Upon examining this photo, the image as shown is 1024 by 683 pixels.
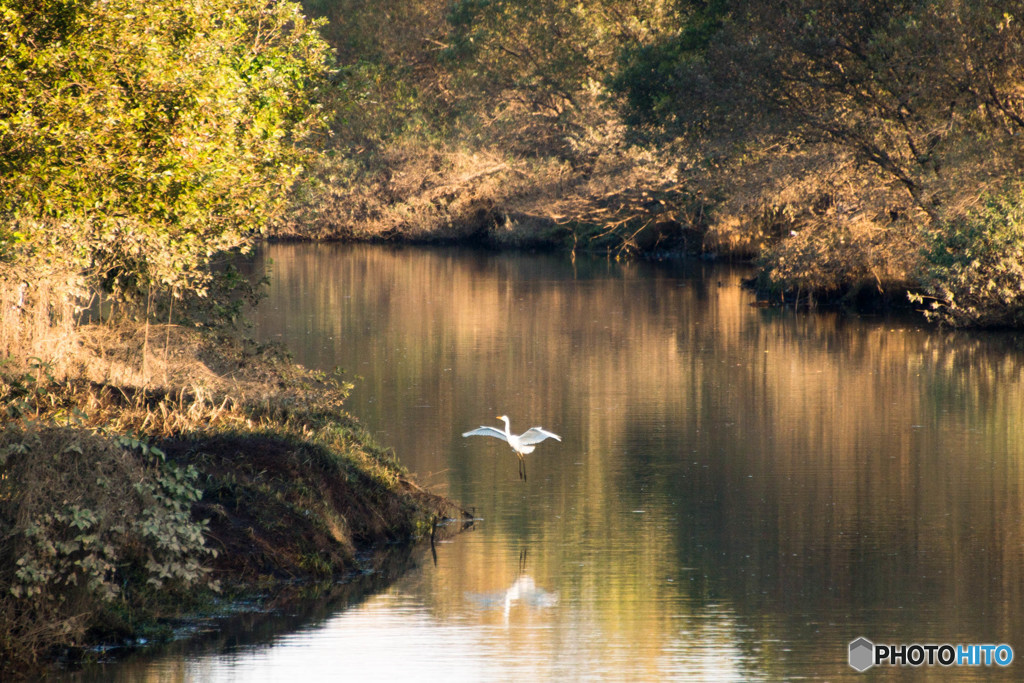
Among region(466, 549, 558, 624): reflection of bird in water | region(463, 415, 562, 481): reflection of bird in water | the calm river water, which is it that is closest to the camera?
the calm river water

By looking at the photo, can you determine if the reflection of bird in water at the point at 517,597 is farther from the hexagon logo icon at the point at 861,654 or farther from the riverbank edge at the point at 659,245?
the riverbank edge at the point at 659,245

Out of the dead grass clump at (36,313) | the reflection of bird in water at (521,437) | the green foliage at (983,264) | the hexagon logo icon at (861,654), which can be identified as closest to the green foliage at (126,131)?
the dead grass clump at (36,313)

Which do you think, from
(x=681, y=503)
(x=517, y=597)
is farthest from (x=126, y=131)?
(x=681, y=503)

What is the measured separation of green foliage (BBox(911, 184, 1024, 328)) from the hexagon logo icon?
64.6ft

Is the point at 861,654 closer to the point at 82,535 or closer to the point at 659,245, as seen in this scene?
the point at 82,535

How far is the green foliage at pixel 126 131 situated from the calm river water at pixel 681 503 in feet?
12.9

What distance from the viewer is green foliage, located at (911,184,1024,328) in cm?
2767

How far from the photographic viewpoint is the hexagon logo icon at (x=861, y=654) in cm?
923

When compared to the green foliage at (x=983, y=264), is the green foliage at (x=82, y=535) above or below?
below

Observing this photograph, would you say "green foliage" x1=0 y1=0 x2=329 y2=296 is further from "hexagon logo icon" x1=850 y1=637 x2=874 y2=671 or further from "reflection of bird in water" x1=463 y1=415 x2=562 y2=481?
"hexagon logo icon" x1=850 y1=637 x2=874 y2=671

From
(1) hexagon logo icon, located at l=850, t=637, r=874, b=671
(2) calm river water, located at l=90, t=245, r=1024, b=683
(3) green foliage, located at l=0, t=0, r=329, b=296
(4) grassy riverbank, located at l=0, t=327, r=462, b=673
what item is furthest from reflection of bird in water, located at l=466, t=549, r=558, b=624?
(3) green foliage, located at l=0, t=0, r=329, b=296

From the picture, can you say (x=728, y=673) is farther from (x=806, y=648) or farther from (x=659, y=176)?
(x=659, y=176)

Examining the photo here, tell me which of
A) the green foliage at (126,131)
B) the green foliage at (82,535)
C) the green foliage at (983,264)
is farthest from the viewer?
the green foliage at (983,264)

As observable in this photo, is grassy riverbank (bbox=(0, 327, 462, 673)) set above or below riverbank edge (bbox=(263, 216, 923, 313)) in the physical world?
below
